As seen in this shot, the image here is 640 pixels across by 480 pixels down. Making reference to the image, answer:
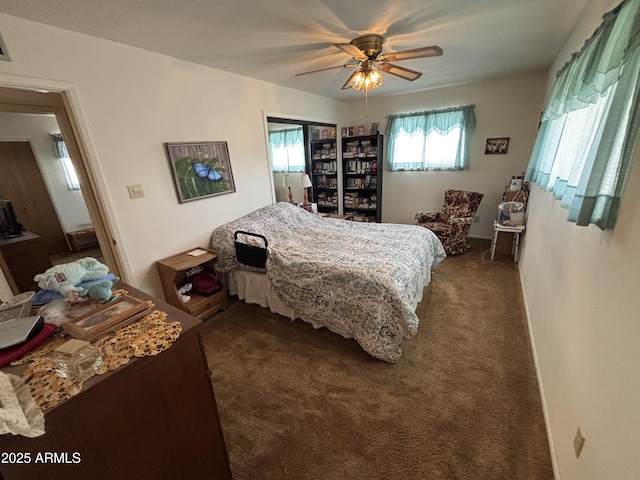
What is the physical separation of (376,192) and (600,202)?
391 centimetres

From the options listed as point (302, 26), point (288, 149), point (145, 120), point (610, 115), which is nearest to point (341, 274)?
point (610, 115)

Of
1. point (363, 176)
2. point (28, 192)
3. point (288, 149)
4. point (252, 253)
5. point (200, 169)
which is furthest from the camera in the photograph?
point (288, 149)

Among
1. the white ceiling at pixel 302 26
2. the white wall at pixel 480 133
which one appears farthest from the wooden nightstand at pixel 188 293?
the white wall at pixel 480 133

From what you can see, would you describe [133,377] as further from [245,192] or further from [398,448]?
[245,192]

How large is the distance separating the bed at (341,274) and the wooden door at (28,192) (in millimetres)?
3049

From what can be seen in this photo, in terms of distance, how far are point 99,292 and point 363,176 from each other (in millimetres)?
4565

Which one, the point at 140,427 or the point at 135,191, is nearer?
the point at 140,427

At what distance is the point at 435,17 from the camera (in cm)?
186

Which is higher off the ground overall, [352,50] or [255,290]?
[352,50]

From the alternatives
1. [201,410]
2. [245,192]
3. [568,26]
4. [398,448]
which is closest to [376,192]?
[245,192]

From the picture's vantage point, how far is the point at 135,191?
2248mm

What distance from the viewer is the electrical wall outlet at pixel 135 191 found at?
2219 millimetres

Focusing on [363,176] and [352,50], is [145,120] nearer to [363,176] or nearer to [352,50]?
[352,50]

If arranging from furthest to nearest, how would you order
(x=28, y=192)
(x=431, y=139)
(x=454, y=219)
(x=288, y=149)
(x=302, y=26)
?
(x=288, y=149), (x=431, y=139), (x=454, y=219), (x=28, y=192), (x=302, y=26)
